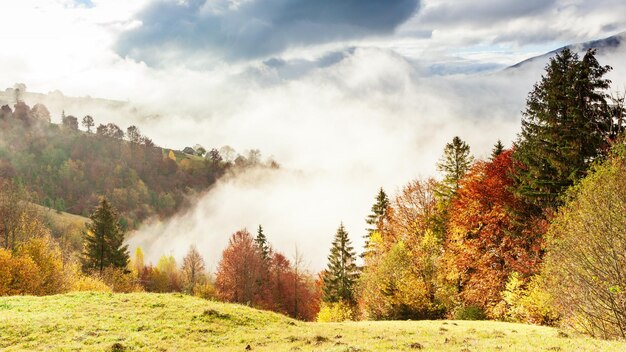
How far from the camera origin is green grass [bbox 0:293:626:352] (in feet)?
64.8

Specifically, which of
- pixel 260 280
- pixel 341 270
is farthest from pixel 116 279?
pixel 341 270

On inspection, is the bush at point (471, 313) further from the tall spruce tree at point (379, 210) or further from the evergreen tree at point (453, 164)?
the tall spruce tree at point (379, 210)

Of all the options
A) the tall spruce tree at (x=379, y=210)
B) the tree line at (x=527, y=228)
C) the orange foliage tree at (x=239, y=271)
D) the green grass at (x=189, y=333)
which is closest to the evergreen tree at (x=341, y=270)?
the tall spruce tree at (x=379, y=210)

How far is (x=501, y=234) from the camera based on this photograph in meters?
43.1

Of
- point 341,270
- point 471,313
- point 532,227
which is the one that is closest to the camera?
point 532,227

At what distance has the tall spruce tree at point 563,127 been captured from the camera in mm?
35250

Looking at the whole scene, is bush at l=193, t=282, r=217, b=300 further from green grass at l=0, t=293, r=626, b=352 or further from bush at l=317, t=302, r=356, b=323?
green grass at l=0, t=293, r=626, b=352

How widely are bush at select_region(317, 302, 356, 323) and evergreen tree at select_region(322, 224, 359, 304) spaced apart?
408cm

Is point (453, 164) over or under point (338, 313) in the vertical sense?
over

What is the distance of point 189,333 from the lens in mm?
23875

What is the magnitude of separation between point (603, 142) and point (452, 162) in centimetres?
1952

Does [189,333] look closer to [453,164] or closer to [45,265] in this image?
[453,164]

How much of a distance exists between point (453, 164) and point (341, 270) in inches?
1402

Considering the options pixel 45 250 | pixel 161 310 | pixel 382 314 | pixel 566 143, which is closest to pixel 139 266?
pixel 45 250
